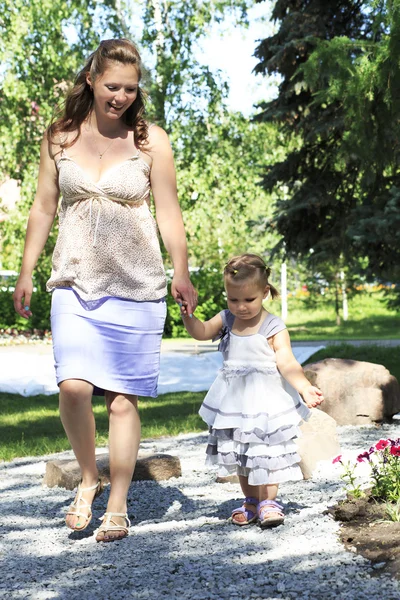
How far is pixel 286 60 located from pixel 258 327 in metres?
9.39

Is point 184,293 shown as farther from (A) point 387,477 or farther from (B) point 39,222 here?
(A) point 387,477

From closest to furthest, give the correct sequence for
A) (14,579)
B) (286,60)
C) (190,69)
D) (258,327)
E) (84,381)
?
(14,579), (84,381), (258,327), (286,60), (190,69)

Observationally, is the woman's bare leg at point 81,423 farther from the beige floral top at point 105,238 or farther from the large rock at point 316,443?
the large rock at point 316,443

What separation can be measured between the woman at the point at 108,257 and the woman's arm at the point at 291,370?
438mm

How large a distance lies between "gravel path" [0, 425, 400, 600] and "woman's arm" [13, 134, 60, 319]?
951 millimetres

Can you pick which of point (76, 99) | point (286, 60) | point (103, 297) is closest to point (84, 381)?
point (103, 297)

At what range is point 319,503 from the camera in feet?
12.8

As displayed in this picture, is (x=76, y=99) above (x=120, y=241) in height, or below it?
above

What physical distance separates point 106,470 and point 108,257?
1492 mm

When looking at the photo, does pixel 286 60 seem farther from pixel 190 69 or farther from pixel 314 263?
pixel 190 69

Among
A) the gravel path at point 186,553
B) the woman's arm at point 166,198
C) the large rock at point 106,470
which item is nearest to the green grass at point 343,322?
the large rock at point 106,470

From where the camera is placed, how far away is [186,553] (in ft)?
10.4

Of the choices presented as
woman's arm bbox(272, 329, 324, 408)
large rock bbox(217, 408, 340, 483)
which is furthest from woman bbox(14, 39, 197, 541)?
large rock bbox(217, 408, 340, 483)

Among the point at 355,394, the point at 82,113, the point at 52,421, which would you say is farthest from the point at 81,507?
the point at 52,421
